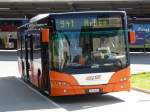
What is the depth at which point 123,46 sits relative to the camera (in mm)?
16859

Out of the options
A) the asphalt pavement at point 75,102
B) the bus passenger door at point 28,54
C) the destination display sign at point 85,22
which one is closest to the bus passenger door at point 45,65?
the asphalt pavement at point 75,102

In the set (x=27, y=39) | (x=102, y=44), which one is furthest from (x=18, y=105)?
(x=27, y=39)

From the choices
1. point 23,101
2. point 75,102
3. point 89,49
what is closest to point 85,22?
point 89,49

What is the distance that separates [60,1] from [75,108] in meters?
41.5

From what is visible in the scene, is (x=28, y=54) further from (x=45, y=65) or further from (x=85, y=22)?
(x=85, y=22)

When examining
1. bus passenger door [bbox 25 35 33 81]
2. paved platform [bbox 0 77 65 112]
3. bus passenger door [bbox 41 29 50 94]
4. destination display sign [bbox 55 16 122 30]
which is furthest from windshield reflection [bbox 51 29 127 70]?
bus passenger door [bbox 25 35 33 81]

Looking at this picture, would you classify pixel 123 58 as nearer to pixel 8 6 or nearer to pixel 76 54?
pixel 76 54

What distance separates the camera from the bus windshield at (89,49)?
53.9 ft

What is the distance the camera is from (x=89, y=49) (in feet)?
54.6

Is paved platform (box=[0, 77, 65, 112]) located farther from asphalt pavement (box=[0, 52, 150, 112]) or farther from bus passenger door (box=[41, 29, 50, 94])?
bus passenger door (box=[41, 29, 50, 94])

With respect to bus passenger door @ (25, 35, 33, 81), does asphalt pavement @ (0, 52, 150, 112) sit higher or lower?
lower

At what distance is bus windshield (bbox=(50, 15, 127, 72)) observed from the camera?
16422 mm

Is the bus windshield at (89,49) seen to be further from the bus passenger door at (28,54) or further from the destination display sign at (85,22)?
the bus passenger door at (28,54)

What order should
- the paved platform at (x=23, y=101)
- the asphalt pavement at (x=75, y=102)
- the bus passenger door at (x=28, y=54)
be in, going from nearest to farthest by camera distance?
1. the asphalt pavement at (x=75, y=102)
2. the paved platform at (x=23, y=101)
3. the bus passenger door at (x=28, y=54)
